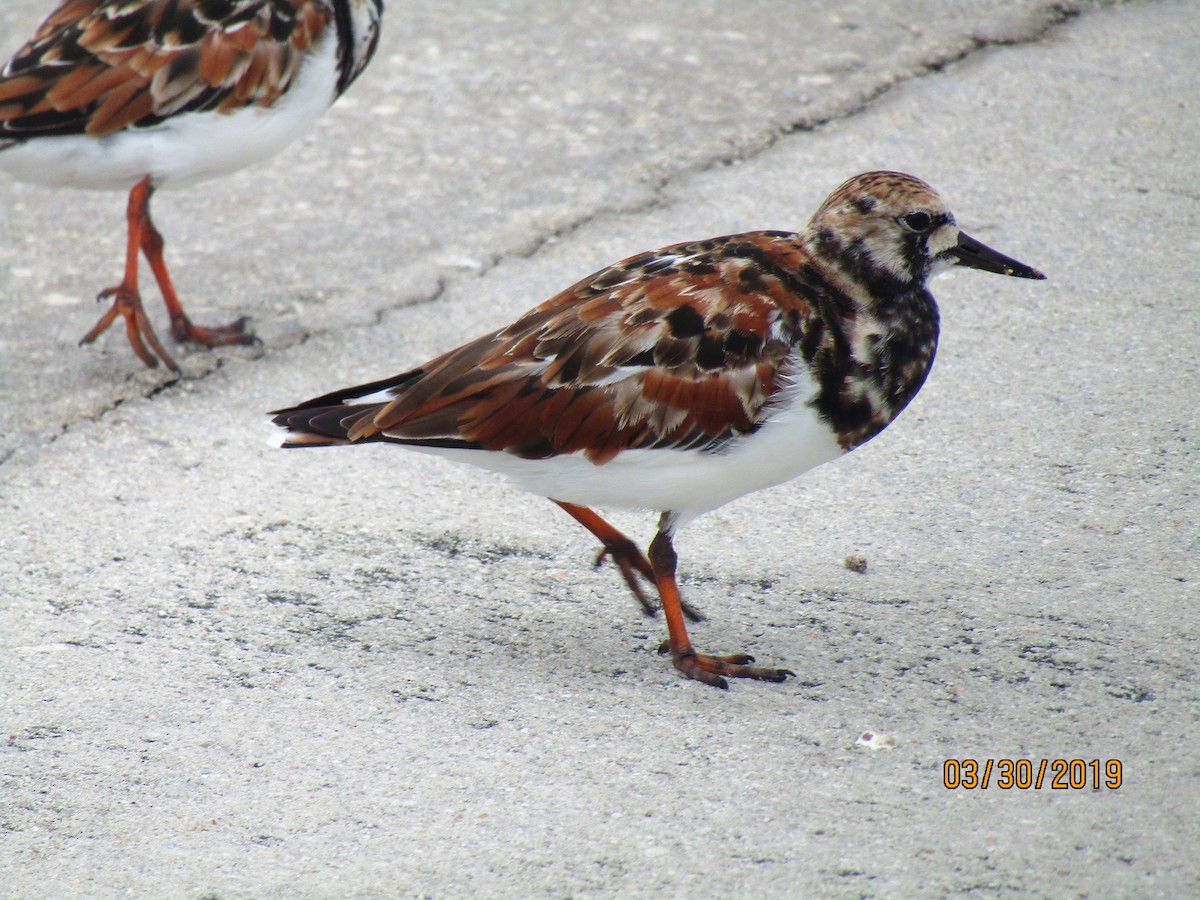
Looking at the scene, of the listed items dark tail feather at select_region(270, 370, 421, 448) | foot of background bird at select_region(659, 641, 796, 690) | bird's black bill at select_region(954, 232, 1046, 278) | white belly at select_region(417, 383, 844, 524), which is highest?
bird's black bill at select_region(954, 232, 1046, 278)

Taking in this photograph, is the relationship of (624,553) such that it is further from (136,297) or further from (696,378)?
(136,297)

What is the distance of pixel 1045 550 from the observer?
3.82 metres

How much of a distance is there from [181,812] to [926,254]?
2.20 m

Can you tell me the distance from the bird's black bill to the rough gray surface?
77 cm

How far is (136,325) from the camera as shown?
15.4 ft

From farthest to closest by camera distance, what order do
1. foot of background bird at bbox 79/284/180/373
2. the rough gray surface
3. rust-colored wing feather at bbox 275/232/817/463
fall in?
foot of background bird at bbox 79/284/180/373
rust-colored wing feather at bbox 275/232/817/463
the rough gray surface

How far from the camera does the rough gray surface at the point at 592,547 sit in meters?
2.92

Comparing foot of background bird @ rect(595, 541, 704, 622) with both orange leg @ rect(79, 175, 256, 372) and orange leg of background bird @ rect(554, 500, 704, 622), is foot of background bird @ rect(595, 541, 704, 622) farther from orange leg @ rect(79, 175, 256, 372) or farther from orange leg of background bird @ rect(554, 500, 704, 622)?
orange leg @ rect(79, 175, 256, 372)

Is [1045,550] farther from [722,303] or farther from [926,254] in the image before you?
[722,303]

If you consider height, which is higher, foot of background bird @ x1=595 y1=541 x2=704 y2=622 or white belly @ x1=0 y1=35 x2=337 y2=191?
white belly @ x1=0 y1=35 x2=337 y2=191

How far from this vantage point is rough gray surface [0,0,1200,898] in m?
2.92

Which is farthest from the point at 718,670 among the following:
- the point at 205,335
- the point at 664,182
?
the point at 664,182

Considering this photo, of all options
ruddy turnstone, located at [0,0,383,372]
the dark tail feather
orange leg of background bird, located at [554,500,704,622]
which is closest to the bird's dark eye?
orange leg of background bird, located at [554,500,704,622]

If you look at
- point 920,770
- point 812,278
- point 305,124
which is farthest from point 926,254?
point 305,124
